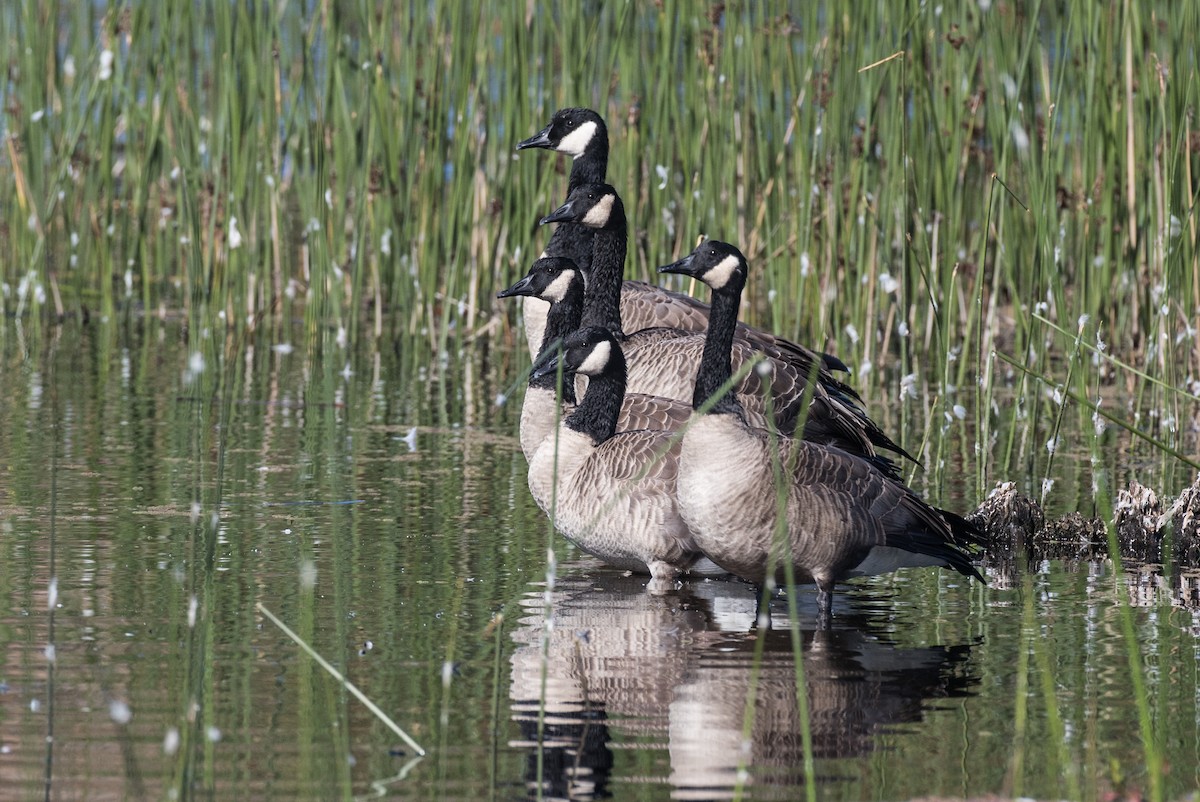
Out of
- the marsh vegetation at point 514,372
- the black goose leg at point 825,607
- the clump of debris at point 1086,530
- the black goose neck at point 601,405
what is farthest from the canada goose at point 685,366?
the black goose leg at point 825,607

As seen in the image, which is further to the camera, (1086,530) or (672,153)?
(672,153)

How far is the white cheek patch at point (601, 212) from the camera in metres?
11.6

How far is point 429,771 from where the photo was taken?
595cm

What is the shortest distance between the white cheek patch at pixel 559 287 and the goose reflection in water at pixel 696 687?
2.39 meters

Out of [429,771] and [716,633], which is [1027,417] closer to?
[716,633]

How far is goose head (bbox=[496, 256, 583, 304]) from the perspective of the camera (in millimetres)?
10820

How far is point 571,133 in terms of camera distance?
42.0ft

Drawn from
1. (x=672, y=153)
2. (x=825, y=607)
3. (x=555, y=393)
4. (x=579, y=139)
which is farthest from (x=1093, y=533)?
(x=672, y=153)

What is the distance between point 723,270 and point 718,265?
3 cm

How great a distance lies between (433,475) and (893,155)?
11.8ft

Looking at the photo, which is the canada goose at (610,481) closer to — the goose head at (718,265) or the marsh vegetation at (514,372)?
the marsh vegetation at (514,372)

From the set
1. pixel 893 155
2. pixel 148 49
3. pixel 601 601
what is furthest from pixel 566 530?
pixel 148 49

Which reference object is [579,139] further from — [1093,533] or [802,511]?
[802,511]

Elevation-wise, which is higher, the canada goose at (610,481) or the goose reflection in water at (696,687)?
the canada goose at (610,481)
